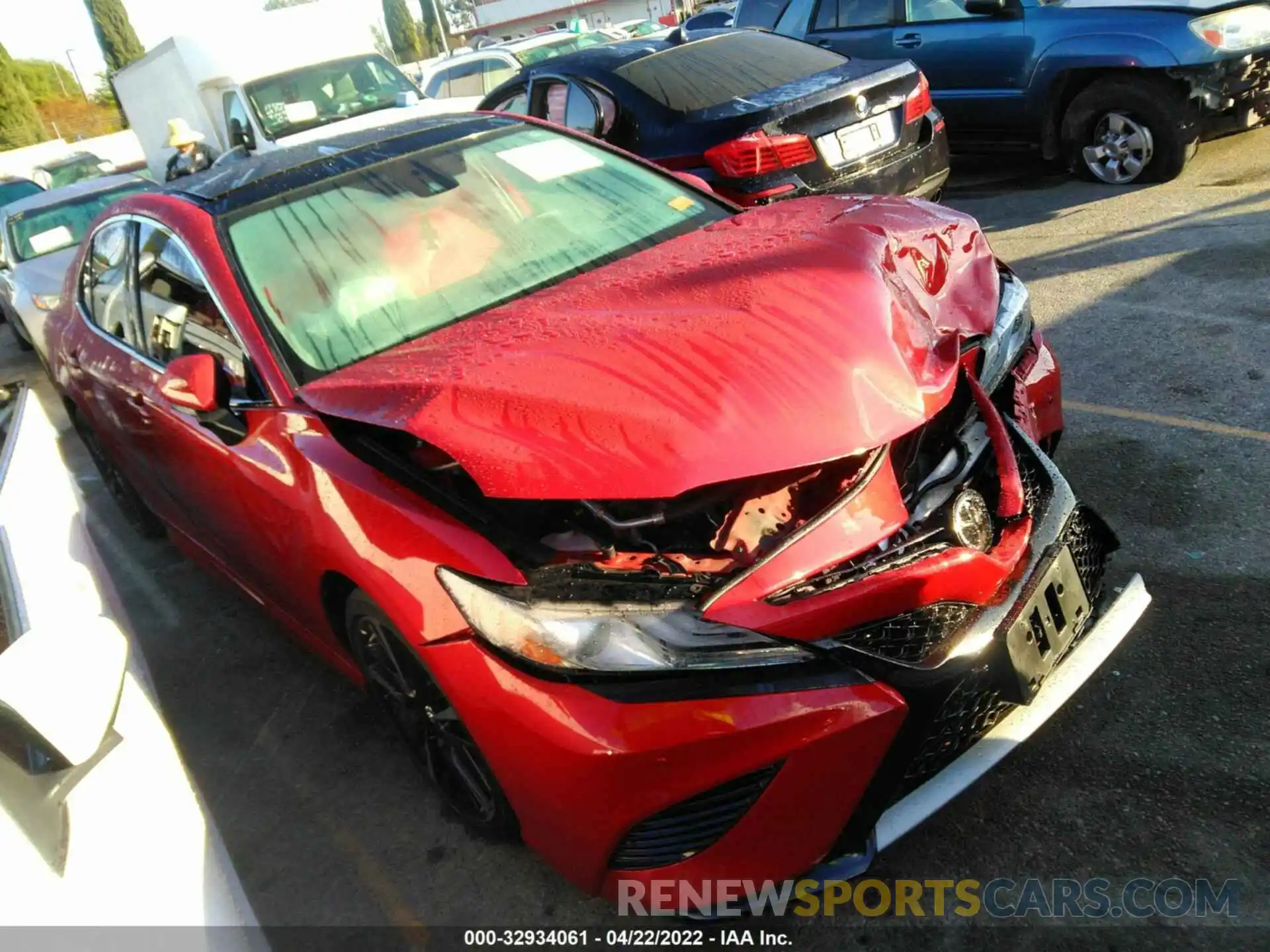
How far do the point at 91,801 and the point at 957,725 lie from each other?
1533 mm

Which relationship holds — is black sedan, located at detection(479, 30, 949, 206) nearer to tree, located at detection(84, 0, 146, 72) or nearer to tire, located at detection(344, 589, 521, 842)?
tire, located at detection(344, 589, 521, 842)

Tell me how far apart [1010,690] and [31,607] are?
6.28 feet

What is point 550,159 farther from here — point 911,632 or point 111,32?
point 111,32

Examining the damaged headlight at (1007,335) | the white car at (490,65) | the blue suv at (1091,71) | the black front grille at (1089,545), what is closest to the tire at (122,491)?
the damaged headlight at (1007,335)

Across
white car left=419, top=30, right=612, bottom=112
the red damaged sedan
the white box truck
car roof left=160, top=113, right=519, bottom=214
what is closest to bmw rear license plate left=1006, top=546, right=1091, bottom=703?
the red damaged sedan

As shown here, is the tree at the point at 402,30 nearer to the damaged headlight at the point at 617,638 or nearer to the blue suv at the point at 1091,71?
the blue suv at the point at 1091,71

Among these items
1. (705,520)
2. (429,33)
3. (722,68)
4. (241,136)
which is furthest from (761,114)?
(429,33)

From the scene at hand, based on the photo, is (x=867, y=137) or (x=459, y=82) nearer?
(x=867, y=137)

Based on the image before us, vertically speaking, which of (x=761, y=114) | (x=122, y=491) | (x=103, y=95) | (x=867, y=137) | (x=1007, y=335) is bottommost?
(x=103, y=95)

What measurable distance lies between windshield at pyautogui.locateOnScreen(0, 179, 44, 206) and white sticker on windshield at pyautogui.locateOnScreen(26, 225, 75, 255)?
509 centimetres

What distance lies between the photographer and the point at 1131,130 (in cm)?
653

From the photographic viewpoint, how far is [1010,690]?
1.93 m

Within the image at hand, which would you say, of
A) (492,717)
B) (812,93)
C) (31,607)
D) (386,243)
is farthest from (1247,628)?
(812,93)

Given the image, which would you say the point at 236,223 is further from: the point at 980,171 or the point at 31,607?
the point at 980,171
